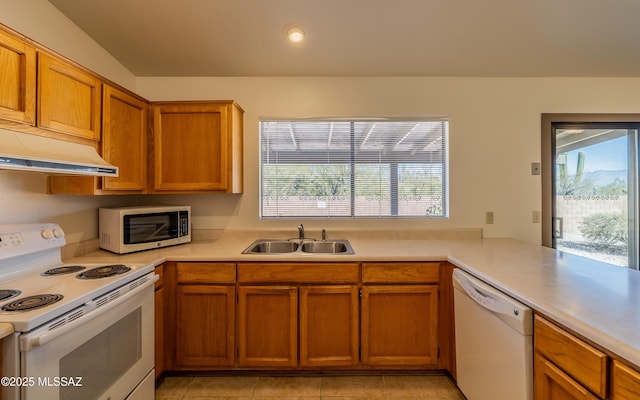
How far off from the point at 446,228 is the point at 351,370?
56.7 inches

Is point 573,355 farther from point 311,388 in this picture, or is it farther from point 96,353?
point 96,353

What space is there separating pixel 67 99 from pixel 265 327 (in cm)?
179

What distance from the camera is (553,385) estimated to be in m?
1.02

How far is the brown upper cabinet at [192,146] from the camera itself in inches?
84.2

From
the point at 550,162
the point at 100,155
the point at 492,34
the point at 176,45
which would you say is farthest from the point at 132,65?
the point at 550,162

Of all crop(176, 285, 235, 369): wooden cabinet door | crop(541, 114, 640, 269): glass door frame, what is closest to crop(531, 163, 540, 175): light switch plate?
crop(541, 114, 640, 269): glass door frame

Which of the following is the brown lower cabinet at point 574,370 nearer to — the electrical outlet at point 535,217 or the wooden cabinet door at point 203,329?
the wooden cabinet door at point 203,329

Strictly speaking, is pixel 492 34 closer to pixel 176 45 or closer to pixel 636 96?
pixel 636 96

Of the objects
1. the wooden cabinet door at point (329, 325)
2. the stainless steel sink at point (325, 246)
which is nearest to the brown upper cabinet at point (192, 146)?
the stainless steel sink at point (325, 246)

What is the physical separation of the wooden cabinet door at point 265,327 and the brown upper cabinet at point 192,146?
87 cm

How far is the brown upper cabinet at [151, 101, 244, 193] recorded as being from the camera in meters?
2.14

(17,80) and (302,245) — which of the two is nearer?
(17,80)

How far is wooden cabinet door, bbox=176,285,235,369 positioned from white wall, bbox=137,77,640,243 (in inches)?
30.4

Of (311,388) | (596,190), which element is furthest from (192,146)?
(596,190)
